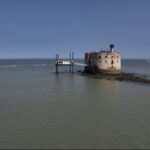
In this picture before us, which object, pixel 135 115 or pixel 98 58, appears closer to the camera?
pixel 135 115

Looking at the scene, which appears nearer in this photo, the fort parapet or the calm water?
the calm water

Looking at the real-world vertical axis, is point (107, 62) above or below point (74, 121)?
above

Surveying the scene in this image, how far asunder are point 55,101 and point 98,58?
29.3 meters

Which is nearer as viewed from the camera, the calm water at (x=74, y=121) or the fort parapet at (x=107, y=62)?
the calm water at (x=74, y=121)

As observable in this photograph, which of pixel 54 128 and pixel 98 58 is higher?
pixel 98 58

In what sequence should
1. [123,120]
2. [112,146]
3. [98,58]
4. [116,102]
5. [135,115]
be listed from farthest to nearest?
[98,58], [116,102], [135,115], [123,120], [112,146]

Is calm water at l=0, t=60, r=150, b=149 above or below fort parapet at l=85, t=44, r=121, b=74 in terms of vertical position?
below

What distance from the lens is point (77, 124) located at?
18969mm

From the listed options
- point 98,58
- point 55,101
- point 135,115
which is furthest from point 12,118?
point 98,58

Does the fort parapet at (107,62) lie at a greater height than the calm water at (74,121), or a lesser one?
greater

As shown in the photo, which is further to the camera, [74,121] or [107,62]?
[107,62]

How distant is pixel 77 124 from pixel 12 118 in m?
4.76

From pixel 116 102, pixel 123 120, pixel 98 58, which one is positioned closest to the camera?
pixel 123 120

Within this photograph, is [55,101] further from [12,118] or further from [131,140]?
[131,140]
